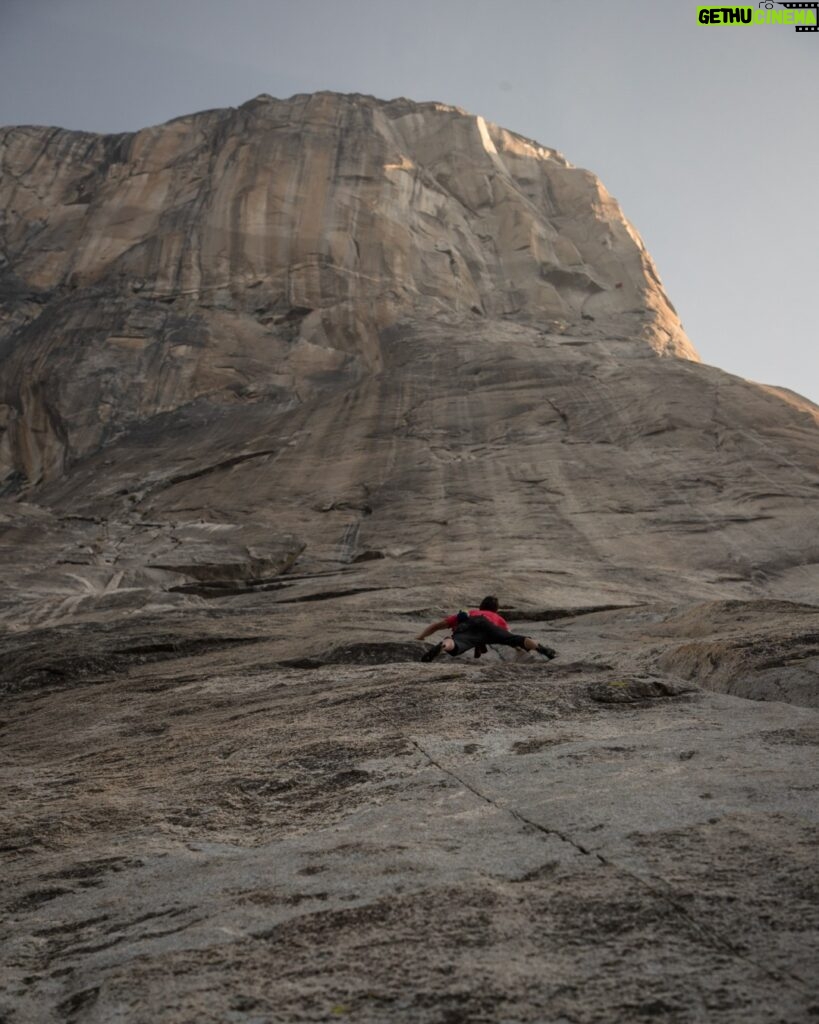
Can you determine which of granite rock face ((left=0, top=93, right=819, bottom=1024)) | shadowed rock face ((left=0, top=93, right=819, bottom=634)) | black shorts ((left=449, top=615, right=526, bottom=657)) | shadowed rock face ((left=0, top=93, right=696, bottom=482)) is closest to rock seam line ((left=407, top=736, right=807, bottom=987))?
granite rock face ((left=0, top=93, right=819, bottom=1024))

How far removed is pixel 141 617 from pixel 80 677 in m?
2.42

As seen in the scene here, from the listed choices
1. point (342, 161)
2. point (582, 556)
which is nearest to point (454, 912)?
point (582, 556)

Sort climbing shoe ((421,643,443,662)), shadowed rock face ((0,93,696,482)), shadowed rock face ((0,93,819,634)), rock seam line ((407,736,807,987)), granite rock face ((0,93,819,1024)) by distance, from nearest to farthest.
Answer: rock seam line ((407,736,807,987)) < granite rock face ((0,93,819,1024)) < climbing shoe ((421,643,443,662)) < shadowed rock face ((0,93,819,634)) < shadowed rock face ((0,93,696,482))

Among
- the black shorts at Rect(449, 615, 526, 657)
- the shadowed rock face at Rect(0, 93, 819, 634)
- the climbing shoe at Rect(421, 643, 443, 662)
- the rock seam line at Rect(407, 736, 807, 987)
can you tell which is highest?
the shadowed rock face at Rect(0, 93, 819, 634)

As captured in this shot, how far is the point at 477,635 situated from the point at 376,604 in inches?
165

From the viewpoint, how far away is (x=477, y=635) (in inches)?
392

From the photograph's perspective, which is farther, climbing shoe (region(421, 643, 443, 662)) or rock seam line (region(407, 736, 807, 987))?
climbing shoe (region(421, 643, 443, 662))

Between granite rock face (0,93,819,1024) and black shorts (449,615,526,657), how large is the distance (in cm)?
24

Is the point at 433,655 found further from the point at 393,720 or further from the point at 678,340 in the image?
the point at 678,340

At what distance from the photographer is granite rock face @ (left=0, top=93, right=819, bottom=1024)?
3.33m

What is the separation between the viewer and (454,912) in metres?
3.46

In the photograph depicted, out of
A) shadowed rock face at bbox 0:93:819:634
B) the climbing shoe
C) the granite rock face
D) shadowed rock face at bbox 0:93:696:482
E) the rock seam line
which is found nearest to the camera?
the rock seam line

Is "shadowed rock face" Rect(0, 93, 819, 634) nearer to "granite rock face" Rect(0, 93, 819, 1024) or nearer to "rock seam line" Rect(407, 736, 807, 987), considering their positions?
"granite rock face" Rect(0, 93, 819, 1024)

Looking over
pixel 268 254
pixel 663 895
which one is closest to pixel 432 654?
pixel 663 895
